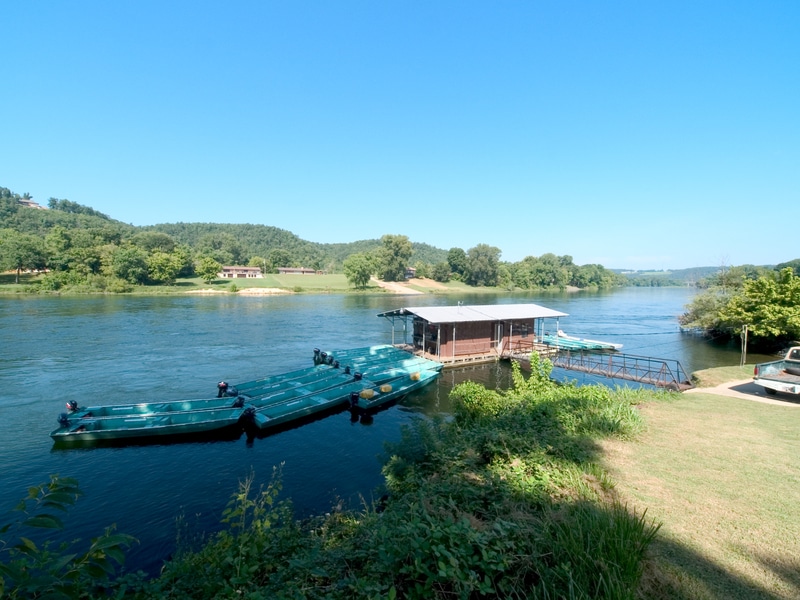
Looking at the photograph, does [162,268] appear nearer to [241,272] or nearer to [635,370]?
[241,272]

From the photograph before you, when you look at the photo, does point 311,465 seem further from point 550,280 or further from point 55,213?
point 55,213

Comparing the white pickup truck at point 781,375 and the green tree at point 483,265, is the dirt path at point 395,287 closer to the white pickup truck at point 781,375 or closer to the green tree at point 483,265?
the green tree at point 483,265

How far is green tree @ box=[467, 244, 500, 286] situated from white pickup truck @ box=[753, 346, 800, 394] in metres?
105

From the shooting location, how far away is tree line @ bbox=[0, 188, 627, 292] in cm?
7812

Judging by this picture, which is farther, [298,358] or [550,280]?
[550,280]

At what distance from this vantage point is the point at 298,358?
104 feet

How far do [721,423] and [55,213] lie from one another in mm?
201319

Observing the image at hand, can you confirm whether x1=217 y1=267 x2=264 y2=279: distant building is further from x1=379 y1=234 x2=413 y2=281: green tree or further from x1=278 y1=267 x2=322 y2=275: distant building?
x1=379 y1=234 x2=413 y2=281: green tree

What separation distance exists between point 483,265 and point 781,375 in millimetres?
107276

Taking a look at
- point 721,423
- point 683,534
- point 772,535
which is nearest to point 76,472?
point 683,534

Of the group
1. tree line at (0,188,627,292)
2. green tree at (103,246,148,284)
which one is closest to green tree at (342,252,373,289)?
tree line at (0,188,627,292)

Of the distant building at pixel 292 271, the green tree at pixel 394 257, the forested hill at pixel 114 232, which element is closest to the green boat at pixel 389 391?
the green tree at pixel 394 257

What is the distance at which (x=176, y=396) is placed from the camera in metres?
21.9

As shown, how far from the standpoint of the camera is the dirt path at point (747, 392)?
1488 cm
